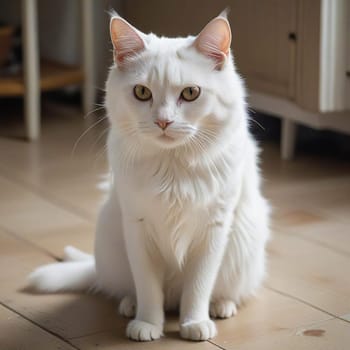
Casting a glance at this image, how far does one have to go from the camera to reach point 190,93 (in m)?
1.74

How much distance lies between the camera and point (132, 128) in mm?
1788

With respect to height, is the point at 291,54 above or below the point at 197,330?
above

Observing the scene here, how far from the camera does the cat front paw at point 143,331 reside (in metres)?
1.87

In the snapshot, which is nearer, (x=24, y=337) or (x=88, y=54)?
(x=24, y=337)

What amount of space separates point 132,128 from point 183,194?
0.57ft

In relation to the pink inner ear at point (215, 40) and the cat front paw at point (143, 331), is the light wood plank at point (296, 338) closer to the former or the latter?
the cat front paw at point (143, 331)

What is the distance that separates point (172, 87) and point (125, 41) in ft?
0.48

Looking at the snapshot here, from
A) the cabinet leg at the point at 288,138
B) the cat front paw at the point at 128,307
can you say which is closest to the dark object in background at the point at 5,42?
the cabinet leg at the point at 288,138

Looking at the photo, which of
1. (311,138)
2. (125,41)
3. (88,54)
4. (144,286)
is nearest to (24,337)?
(144,286)

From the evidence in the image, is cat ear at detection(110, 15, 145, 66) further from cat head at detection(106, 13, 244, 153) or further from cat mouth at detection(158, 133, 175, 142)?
cat mouth at detection(158, 133, 175, 142)

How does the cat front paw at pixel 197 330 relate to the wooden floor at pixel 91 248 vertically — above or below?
above

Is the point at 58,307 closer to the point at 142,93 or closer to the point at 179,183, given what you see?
the point at 179,183

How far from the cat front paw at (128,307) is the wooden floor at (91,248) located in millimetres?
19

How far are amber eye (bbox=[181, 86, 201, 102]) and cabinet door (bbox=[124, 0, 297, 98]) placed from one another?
1.46 m
